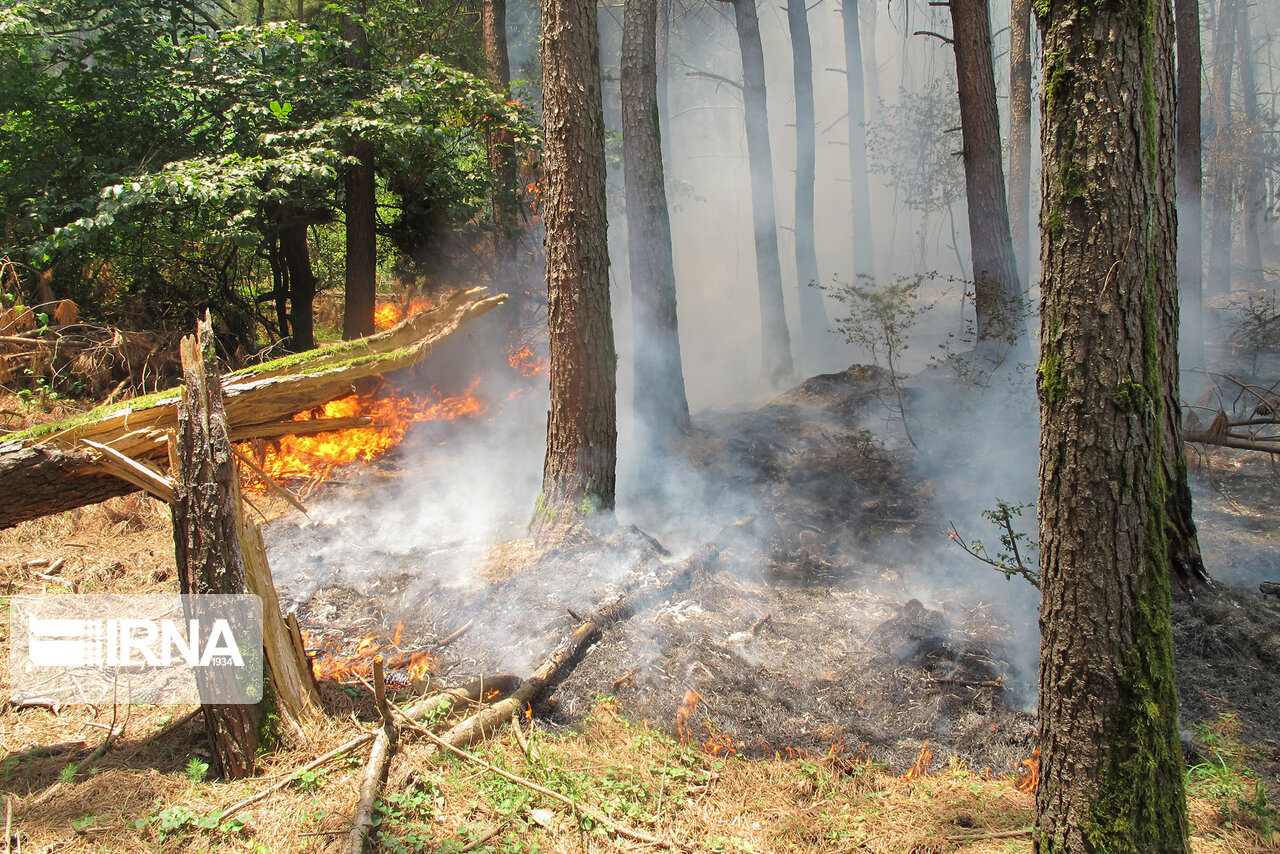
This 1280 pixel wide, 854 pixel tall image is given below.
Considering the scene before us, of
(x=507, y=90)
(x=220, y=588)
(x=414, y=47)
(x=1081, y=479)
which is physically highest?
(x=414, y=47)

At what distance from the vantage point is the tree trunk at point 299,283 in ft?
34.5

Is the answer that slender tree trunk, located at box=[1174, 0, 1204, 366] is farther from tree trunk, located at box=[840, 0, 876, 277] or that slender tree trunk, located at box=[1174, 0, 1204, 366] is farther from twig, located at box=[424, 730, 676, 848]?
twig, located at box=[424, 730, 676, 848]

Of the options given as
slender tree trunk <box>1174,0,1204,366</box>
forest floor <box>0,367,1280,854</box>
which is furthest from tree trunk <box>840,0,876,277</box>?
forest floor <box>0,367,1280,854</box>

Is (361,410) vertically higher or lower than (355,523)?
higher

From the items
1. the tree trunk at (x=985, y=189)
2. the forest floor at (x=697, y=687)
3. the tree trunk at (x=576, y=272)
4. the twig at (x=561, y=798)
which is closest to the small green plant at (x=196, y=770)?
the forest floor at (x=697, y=687)

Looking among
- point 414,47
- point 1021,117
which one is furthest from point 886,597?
point 1021,117

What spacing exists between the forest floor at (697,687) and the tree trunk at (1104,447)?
813mm

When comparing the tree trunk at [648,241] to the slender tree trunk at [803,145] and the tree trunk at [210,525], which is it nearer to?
the tree trunk at [210,525]

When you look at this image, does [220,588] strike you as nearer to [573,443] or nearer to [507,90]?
[573,443]

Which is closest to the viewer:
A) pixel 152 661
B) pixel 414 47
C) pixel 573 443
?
pixel 152 661

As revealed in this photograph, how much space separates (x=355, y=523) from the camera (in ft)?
25.5

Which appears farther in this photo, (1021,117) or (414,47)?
(1021,117)

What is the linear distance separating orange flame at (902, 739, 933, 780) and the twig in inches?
58.2

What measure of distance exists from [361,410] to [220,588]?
6.49 meters
